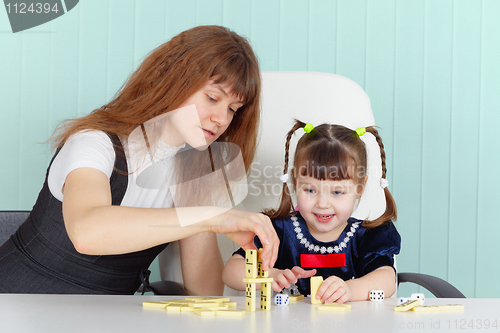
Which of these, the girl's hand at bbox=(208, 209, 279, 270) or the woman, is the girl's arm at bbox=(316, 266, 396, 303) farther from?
the woman

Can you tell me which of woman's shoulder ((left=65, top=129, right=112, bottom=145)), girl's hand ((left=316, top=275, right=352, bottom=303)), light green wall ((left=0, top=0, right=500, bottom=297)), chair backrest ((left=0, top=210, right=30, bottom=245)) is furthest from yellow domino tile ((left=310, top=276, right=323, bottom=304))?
light green wall ((left=0, top=0, right=500, bottom=297))

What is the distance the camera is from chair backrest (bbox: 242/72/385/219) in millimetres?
1484

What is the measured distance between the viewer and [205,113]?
114cm

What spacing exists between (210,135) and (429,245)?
3.81 feet

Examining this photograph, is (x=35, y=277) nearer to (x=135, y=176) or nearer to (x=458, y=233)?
(x=135, y=176)

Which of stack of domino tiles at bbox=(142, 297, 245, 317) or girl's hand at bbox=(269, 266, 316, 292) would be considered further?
girl's hand at bbox=(269, 266, 316, 292)

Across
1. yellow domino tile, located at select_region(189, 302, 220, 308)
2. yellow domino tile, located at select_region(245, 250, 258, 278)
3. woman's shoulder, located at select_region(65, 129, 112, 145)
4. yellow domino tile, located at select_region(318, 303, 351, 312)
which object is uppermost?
woman's shoulder, located at select_region(65, 129, 112, 145)

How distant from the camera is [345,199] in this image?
4.01ft

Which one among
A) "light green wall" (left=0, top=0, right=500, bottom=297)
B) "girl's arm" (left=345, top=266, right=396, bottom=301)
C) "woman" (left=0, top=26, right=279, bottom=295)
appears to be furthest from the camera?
"light green wall" (left=0, top=0, right=500, bottom=297)

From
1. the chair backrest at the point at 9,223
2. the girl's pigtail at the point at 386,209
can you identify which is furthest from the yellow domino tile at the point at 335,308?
the chair backrest at the point at 9,223

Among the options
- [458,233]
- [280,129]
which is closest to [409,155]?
[458,233]

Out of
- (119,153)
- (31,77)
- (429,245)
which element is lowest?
(429,245)

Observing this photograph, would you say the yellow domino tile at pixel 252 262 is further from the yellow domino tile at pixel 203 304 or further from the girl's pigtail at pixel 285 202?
the girl's pigtail at pixel 285 202

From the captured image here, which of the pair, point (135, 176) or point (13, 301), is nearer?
point (13, 301)
